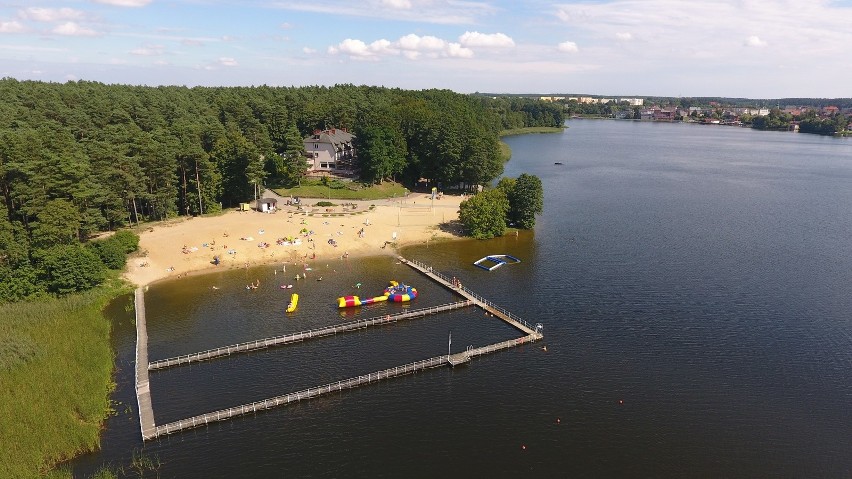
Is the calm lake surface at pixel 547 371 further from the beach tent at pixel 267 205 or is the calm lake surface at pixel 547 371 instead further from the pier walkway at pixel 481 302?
the beach tent at pixel 267 205

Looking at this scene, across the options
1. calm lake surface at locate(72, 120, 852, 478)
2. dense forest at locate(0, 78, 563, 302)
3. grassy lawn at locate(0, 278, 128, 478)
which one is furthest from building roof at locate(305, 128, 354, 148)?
grassy lawn at locate(0, 278, 128, 478)

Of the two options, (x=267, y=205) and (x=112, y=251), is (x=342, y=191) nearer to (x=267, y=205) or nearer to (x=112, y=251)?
(x=267, y=205)

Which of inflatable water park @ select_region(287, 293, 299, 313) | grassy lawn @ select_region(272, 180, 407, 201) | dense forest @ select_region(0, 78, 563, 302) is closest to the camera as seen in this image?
inflatable water park @ select_region(287, 293, 299, 313)

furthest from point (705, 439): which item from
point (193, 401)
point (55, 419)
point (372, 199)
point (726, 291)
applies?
point (372, 199)

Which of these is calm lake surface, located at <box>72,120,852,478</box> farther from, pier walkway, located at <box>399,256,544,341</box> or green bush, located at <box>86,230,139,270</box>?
green bush, located at <box>86,230,139,270</box>

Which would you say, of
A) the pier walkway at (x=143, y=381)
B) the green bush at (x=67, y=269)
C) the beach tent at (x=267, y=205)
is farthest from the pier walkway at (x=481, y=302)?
the green bush at (x=67, y=269)
